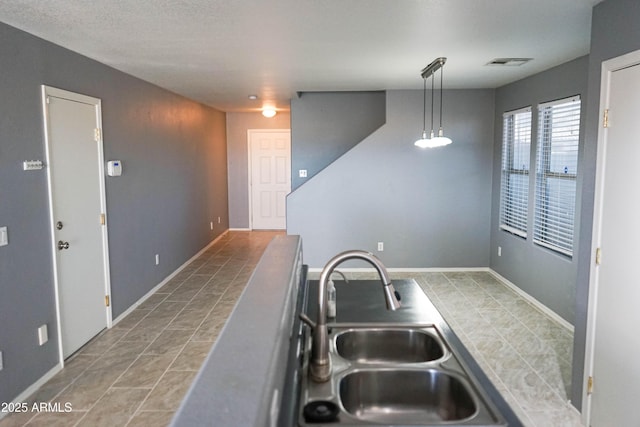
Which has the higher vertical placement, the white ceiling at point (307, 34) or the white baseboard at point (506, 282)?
the white ceiling at point (307, 34)

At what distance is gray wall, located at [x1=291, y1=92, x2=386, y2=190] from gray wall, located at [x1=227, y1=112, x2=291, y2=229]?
2.43 meters

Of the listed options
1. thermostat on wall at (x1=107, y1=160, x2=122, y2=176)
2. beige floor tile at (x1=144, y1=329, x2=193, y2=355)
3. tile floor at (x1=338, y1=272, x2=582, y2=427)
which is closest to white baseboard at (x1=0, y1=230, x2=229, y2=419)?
beige floor tile at (x1=144, y1=329, x2=193, y2=355)

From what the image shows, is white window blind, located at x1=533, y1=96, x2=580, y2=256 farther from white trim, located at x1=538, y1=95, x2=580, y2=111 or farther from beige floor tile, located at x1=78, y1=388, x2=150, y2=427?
beige floor tile, located at x1=78, y1=388, x2=150, y2=427

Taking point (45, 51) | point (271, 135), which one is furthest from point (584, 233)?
point (271, 135)

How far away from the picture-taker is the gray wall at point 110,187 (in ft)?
9.63

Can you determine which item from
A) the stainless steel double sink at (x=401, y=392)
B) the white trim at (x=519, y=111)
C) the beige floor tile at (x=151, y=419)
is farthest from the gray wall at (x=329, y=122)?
the stainless steel double sink at (x=401, y=392)

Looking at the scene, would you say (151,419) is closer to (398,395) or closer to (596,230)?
(398,395)

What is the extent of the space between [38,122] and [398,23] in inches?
100

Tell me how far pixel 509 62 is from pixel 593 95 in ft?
6.01

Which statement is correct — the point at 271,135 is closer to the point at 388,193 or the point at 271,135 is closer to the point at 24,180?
the point at 388,193

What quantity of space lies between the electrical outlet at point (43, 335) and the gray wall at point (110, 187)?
4 cm

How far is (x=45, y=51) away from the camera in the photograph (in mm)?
3320

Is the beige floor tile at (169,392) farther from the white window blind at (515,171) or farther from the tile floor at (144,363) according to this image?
the white window blind at (515,171)

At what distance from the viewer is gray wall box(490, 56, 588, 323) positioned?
423 centimetres
